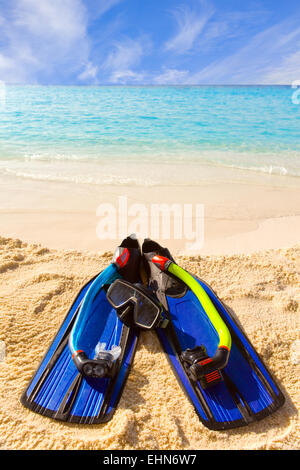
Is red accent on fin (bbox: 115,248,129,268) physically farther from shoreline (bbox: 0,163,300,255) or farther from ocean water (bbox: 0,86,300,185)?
ocean water (bbox: 0,86,300,185)

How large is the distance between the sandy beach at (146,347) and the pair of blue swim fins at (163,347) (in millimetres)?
71

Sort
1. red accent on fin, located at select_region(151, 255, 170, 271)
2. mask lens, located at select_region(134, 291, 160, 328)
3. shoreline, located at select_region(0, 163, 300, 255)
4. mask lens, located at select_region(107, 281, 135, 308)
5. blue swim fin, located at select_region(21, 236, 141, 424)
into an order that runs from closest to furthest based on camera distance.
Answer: blue swim fin, located at select_region(21, 236, 141, 424) → mask lens, located at select_region(134, 291, 160, 328) → mask lens, located at select_region(107, 281, 135, 308) → red accent on fin, located at select_region(151, 255, 170, 271) → shoreline, located at select_region(0, 163, 300, 255)

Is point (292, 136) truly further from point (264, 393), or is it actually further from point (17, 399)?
point (17, 399)

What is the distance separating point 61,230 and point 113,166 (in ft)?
11.9

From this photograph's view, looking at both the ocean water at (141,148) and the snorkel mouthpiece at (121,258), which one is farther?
the ocean water at (141,148)

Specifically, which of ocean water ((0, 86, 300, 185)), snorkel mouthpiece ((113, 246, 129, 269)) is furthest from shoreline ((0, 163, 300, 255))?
snorkel mouthpiece ((113, 246, 129, 269))

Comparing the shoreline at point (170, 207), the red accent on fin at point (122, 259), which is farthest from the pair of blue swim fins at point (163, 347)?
the shoreline at point (170, 207)

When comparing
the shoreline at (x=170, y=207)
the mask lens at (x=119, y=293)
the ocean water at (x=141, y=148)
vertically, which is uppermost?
the ocean water at (x=141, y=148)

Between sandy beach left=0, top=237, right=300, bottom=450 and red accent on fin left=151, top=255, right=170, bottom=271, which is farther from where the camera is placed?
red accent on fin left=151, top=255, right=170, bottom=271

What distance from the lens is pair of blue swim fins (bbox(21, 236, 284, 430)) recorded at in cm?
189

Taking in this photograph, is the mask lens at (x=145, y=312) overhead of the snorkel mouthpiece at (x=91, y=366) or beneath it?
overhead

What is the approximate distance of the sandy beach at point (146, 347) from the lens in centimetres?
173

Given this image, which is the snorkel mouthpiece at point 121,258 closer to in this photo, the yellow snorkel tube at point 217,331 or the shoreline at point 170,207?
the yellow snorkel tube at point 217,331

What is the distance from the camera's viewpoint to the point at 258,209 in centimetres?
503
